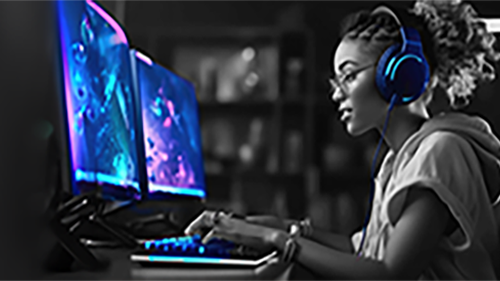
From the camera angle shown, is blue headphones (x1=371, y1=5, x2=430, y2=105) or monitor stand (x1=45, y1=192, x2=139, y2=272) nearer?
monitor stand (x1=45, y1=192, x2=139, y2=272)

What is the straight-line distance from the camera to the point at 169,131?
1.30 meters

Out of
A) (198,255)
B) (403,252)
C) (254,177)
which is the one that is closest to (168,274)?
(198,255)

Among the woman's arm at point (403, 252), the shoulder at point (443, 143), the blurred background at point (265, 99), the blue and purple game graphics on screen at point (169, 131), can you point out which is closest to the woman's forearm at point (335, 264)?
the woman's arm at point (403, 252)

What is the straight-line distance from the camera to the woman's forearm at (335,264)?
79 centimetres

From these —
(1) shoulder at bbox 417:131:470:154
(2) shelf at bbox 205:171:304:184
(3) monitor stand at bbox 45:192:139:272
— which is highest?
(1) shoulder at bbox 417:131:470:154

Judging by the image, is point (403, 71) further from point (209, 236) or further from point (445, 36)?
point (209, 236)

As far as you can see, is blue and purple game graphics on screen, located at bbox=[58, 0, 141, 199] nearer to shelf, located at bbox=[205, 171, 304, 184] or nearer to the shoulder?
the shoulder

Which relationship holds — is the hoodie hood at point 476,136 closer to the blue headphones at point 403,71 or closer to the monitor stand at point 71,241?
the blue headphones at point 403,71

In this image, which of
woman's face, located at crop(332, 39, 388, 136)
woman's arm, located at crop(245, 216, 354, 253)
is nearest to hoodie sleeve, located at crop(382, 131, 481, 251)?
woman's face, located at crop(332, 39, 388, 136)

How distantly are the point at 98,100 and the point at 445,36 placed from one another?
77 centimetres

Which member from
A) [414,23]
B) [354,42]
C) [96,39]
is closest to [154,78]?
[96,39]

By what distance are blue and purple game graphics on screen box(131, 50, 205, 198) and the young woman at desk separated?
250 mm

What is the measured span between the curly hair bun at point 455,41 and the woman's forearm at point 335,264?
1.72 feet

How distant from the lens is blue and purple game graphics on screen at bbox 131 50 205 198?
1201 millimetres
